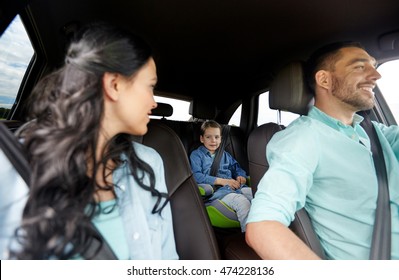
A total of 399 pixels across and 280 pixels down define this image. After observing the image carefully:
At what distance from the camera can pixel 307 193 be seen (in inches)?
39.0

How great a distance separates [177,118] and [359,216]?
2.11 m

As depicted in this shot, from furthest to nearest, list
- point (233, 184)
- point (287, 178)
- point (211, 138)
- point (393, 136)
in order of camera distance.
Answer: point (211, 138), point (233, 184), point (393, 136), point (287, 178)

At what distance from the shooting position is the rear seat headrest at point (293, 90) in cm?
123

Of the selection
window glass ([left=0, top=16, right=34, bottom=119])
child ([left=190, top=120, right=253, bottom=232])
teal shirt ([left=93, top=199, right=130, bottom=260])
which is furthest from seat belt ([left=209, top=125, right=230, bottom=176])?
teal shirt ([left=93, top=199, right=130, bottom=260])

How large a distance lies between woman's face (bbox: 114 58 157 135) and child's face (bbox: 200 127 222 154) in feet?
6.01

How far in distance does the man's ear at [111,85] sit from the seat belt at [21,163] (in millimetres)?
226

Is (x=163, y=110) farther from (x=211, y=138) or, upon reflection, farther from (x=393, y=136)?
(x=393, y=136)

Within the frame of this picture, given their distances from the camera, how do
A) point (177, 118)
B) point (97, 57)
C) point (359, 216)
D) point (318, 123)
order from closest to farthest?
point (97, 57) → point (359, 216) → point (318, 123) → point (177, 118)

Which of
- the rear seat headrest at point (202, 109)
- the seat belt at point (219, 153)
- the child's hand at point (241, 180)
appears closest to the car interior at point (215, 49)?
the seat belt at point (219, 153)

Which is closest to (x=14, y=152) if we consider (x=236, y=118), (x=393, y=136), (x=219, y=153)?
(x=393, y=136)

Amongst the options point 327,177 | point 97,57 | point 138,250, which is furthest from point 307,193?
point 97,57

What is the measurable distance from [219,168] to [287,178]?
170cm

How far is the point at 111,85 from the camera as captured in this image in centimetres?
63

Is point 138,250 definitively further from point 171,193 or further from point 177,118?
point 177,118
